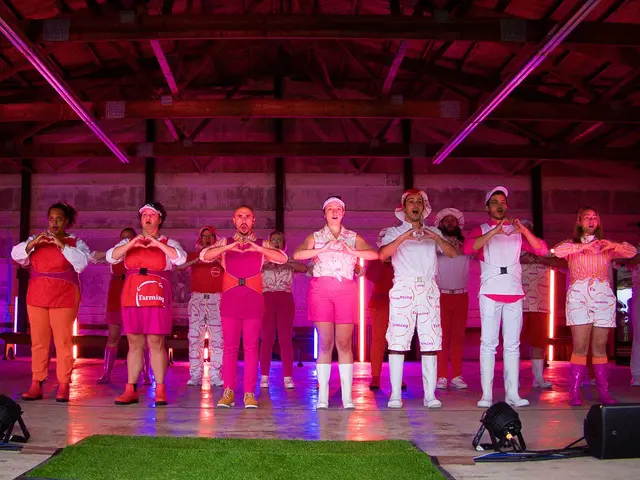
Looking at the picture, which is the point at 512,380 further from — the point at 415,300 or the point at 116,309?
the point at 116,309

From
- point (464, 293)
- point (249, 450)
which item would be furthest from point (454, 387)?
point (249, 450)

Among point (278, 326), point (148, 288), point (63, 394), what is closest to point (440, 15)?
point (278, 326)

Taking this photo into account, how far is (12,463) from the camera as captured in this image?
396cm

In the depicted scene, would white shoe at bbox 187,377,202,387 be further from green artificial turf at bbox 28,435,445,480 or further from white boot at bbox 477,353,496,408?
green artificial turf at bbox 28,435,445,480

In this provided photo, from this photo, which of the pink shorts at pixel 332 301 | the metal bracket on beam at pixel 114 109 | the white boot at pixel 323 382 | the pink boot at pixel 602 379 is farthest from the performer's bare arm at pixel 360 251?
the metal bracket on beam at pixel 114 109

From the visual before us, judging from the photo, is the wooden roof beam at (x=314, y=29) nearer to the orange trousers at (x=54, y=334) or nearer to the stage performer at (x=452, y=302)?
the stage performer at (x=452, y=302)

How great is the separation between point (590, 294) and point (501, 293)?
766mm

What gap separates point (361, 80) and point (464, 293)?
7.06 metres

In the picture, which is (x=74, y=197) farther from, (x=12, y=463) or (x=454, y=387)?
(x=12, y=463)

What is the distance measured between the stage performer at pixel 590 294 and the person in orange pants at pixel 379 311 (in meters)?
1.94

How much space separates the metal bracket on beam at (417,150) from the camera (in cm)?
1226

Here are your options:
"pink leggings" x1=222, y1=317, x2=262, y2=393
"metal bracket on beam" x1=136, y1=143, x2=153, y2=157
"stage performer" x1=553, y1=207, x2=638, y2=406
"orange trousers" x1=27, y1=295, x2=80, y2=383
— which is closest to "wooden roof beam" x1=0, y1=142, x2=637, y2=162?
"metal bracket on beam" x1=136, y1=143, x2=153, y2=157

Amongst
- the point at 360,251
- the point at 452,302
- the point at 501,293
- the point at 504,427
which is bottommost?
the point at 504,427

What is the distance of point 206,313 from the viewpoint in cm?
812
